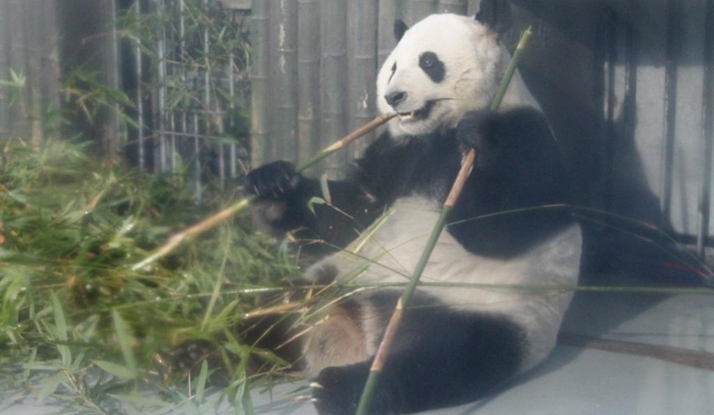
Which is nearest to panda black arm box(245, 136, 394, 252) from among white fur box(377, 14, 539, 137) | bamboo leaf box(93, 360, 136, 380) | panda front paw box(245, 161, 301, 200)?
panda front paw box(245, 161, 301, 200)

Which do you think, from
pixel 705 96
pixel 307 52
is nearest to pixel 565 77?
pixel 705 96

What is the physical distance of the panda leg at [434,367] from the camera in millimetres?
1652

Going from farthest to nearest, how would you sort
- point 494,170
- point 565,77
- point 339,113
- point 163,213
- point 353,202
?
point 339,113, point 565,77, point 353,202, point 163,213, point 494,170

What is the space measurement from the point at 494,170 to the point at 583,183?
0.64 m

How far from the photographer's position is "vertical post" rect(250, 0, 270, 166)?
2.96 m

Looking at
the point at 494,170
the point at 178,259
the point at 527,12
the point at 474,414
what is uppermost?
the point at 527,12

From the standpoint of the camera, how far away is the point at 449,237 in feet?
6.56

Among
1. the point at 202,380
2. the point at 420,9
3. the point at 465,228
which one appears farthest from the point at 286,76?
the point at 202,380

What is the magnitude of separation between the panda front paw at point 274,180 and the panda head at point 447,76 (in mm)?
274

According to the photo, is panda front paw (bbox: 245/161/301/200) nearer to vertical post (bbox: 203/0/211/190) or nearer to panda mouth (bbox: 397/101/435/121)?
panda mouth (bbox: 397/101/435/121)

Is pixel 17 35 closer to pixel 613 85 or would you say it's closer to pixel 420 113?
pixel 420 113

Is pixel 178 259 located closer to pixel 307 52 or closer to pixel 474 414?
pixel 474 414

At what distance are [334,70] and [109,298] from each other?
1.26m

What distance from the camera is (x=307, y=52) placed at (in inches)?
112
